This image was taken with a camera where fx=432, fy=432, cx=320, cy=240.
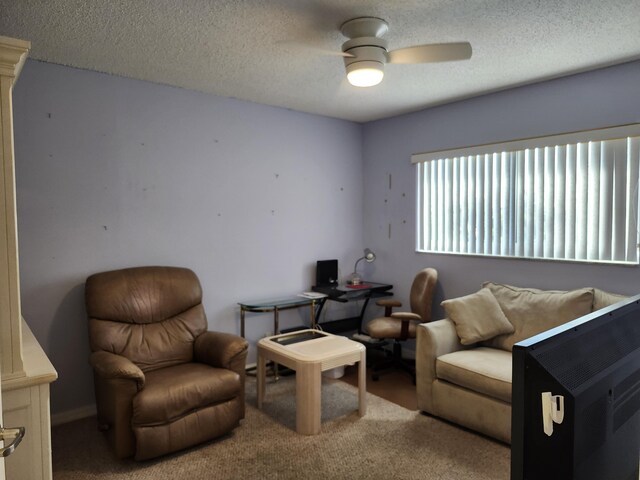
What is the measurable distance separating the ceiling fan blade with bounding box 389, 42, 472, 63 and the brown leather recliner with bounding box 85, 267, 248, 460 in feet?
6.76

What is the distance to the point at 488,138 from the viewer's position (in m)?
3.78

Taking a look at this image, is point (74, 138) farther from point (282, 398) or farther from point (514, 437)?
point (514, 437)

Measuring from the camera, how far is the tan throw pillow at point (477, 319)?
3.22m

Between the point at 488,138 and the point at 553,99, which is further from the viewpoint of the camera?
the point at 488,138

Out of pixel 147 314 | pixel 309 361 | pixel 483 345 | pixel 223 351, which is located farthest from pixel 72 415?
pixel 483 345

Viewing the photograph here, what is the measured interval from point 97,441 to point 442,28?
3316 millimetres

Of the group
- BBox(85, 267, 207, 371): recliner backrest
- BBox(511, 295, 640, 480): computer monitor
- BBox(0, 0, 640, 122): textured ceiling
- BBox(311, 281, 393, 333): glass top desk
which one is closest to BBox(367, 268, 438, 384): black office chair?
BBox(311, 281, 393, 333): glass top desk

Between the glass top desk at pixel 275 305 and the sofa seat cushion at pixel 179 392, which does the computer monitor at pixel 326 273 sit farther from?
the sofa seat cushion at pixel 179 392

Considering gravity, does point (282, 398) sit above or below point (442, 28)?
below

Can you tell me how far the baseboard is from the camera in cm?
305

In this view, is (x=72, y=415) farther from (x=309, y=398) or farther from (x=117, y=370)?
(x=309, y=398)

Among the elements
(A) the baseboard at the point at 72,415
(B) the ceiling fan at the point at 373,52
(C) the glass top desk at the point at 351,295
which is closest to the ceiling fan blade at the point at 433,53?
(B) the ceiling fan at the point at 373,52

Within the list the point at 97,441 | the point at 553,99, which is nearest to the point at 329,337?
the point at 97,441

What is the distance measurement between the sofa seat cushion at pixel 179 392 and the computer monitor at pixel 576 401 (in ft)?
7.45
